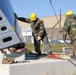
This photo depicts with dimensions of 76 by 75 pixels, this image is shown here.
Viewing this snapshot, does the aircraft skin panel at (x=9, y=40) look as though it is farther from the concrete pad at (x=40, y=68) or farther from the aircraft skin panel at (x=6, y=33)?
the concrete pad at (x=40, y=68)

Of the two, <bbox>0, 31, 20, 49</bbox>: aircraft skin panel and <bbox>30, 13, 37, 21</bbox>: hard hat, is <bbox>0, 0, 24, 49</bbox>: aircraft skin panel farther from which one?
<bbox>30, 13, 37, 21</bbox>: hard hat

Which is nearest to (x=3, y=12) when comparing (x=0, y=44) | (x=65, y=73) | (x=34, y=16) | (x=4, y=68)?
(x=0, y=44)

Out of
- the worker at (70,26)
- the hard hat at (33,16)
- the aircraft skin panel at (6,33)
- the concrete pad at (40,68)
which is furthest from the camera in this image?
the hard hat at (33,16)

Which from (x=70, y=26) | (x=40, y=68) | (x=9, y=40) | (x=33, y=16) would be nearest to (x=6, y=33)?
(x=9, y=40)

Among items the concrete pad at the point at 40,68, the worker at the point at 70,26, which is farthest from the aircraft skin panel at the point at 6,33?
the worker at the point at 70,26

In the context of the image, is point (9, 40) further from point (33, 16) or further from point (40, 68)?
point (33, 16)

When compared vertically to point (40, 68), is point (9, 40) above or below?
above

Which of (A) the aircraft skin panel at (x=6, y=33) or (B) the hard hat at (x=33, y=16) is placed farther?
(B) the hard hat at (x=33, y=16)

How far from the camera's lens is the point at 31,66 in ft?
26.4

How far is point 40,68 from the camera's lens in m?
8.29

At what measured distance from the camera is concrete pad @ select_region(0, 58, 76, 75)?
7652 mm

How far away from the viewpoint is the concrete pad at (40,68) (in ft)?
25.1

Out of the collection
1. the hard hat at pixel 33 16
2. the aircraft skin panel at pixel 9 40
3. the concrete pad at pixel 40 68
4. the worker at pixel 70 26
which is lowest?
the concrete pad at pixel 40 68

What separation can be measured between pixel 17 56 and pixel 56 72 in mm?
1223
